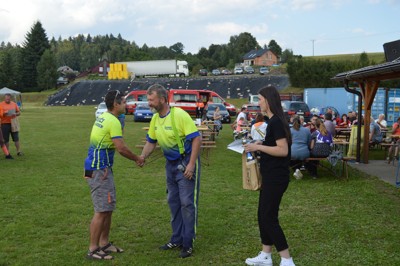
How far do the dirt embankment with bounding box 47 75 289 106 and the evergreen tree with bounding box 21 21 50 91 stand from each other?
17.4 metres

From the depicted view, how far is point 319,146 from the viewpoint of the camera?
372 inches

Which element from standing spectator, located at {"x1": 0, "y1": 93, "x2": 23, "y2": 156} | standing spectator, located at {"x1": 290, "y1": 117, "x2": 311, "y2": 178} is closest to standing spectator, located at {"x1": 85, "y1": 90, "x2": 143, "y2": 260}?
standing spectator, located at {"x1": 290, "y1": 117, "x2": 311, "y2": 178}

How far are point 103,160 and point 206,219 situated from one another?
7.22 ft

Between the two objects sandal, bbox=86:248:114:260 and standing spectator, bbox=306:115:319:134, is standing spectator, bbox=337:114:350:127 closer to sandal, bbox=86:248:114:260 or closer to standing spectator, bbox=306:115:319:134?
standing spectator, bbox=306:115:319:134

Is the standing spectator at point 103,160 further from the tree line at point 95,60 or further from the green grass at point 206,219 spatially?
the tree line at point 95,60

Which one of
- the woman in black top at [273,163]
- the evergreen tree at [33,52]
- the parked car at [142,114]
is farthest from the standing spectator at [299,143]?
the evergreen tree at [33,52]

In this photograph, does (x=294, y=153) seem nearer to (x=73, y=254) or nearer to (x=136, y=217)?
(x=136, y=217)

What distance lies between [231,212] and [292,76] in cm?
4275

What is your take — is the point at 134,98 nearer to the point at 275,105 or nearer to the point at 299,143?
the point at 299,143

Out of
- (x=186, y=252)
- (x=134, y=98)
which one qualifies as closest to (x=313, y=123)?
(x=186, y=252)

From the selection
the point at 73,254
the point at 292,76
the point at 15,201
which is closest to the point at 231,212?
the point at 73,254

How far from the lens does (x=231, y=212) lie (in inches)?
268

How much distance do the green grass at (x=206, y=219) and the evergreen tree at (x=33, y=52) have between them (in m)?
68.0

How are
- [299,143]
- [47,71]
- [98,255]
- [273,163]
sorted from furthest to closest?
[47,71] → [299,143] → [98,255] → [273,163]
